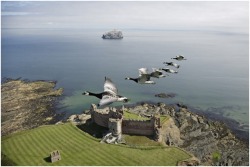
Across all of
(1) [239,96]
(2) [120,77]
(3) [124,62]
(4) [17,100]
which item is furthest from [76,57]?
(1) [239,96]

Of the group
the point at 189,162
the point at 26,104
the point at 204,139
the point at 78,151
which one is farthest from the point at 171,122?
the point at 26,104

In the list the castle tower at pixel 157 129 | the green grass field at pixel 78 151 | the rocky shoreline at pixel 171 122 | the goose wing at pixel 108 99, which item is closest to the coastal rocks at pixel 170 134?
the rocky shoreline at pixel 171 122

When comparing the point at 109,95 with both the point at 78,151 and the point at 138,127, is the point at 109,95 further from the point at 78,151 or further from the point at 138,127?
the point at 138,127

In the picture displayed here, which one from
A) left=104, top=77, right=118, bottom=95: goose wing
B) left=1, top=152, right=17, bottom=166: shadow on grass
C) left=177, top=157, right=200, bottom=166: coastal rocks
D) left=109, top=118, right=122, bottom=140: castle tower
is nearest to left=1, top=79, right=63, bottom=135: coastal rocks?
left=1, top=152, right=17, bottom=166: shadow on grass

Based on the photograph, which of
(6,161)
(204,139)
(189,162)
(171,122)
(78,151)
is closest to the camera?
(6,161)

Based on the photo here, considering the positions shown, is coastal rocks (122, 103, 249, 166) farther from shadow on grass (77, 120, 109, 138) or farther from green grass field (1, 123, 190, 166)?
shadow on grass (77, 120, 109, 138)

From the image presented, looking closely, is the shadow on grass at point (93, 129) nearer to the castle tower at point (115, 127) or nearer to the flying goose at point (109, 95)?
the castle tower at point (115, 127)
